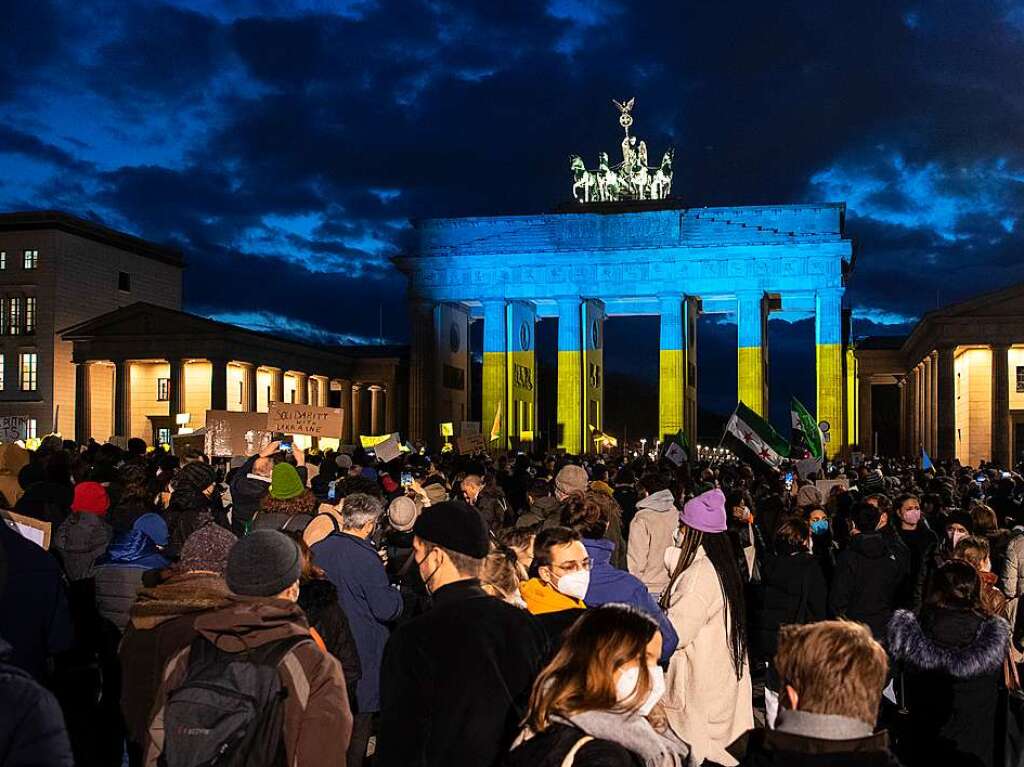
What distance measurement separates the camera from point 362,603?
7703 millimetres

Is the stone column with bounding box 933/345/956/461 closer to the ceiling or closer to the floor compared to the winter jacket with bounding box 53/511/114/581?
closer to the ceiling

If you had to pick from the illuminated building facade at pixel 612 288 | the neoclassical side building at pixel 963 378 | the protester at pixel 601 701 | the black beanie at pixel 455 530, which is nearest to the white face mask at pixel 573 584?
the black beanie at pixel 455 530

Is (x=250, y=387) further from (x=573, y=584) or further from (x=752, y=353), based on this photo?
(x=573, y=584)

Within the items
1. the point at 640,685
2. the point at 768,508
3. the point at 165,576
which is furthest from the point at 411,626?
the point at 768,508

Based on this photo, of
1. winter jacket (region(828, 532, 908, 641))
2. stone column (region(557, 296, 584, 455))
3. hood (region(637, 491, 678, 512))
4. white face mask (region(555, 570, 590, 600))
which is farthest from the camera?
stone column (region(557, 296, 584, 455))

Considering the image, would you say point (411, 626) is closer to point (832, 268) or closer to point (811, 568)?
point (811, 568)

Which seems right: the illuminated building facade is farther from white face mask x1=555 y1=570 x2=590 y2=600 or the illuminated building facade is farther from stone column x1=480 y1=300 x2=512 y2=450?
white face mask x1=555 y1=570 x2=590 y2=600

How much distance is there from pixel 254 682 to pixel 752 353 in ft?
212

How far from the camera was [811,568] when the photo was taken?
11.0m

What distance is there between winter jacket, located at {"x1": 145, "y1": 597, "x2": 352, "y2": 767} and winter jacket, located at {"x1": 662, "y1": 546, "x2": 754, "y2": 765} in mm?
3020

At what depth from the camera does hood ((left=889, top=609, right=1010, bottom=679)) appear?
7355 millimetres

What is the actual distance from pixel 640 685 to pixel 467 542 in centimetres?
122

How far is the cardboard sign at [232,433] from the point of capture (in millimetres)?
22047

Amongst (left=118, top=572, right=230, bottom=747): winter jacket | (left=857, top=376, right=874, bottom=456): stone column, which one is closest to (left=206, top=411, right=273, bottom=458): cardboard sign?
(left=118, top=572, right=230, bottom=747): winter jacket
